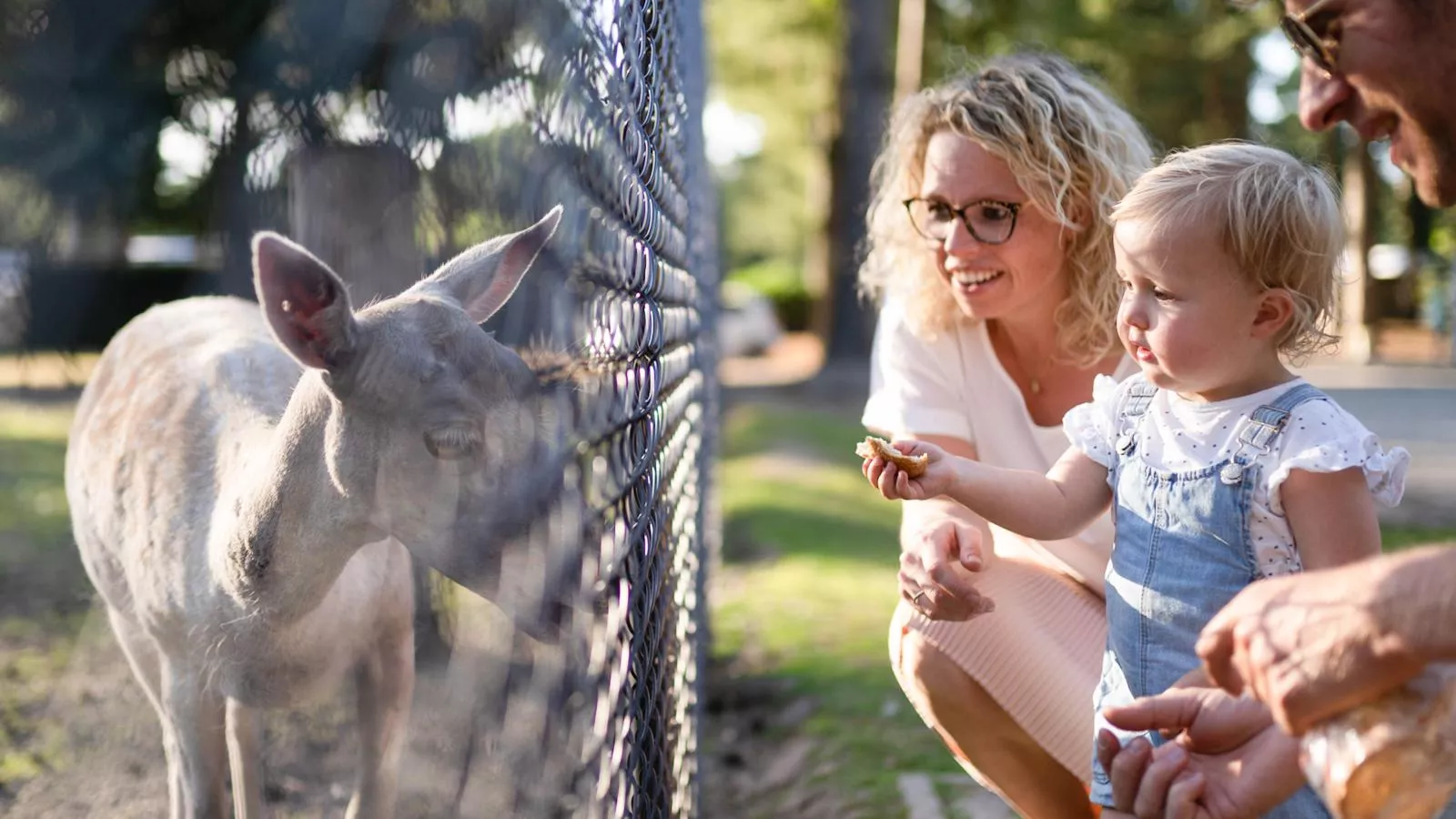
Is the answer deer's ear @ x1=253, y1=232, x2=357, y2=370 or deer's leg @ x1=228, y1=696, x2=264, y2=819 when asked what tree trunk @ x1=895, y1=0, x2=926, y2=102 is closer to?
deer's leg @ x1=228, y1=696, x2=264, y2=819

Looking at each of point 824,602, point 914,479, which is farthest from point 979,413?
point 824,602

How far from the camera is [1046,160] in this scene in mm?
3152

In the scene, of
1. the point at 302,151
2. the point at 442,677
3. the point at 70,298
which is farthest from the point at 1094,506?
the point at 70,298

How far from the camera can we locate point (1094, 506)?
2654 mm

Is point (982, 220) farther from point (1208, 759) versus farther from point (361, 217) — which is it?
point (361, 217)

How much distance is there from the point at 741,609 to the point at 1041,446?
13.3 ft

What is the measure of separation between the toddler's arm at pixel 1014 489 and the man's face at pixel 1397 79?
0.77 metres

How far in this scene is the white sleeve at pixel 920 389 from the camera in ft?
10.7

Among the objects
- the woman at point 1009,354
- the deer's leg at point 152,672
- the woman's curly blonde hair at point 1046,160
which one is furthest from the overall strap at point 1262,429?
the deer's leg at point 152,672

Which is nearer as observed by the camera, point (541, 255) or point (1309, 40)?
point (1309, 40)

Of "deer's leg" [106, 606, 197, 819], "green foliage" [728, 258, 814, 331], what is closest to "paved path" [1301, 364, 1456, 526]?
"deer's leg" [106, 606, 197, 819]

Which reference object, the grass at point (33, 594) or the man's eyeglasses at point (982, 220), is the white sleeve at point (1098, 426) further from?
the grass at point (33, 594)

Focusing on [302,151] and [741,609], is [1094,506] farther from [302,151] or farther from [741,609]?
[741,609]

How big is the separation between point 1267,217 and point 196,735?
6.87ft
